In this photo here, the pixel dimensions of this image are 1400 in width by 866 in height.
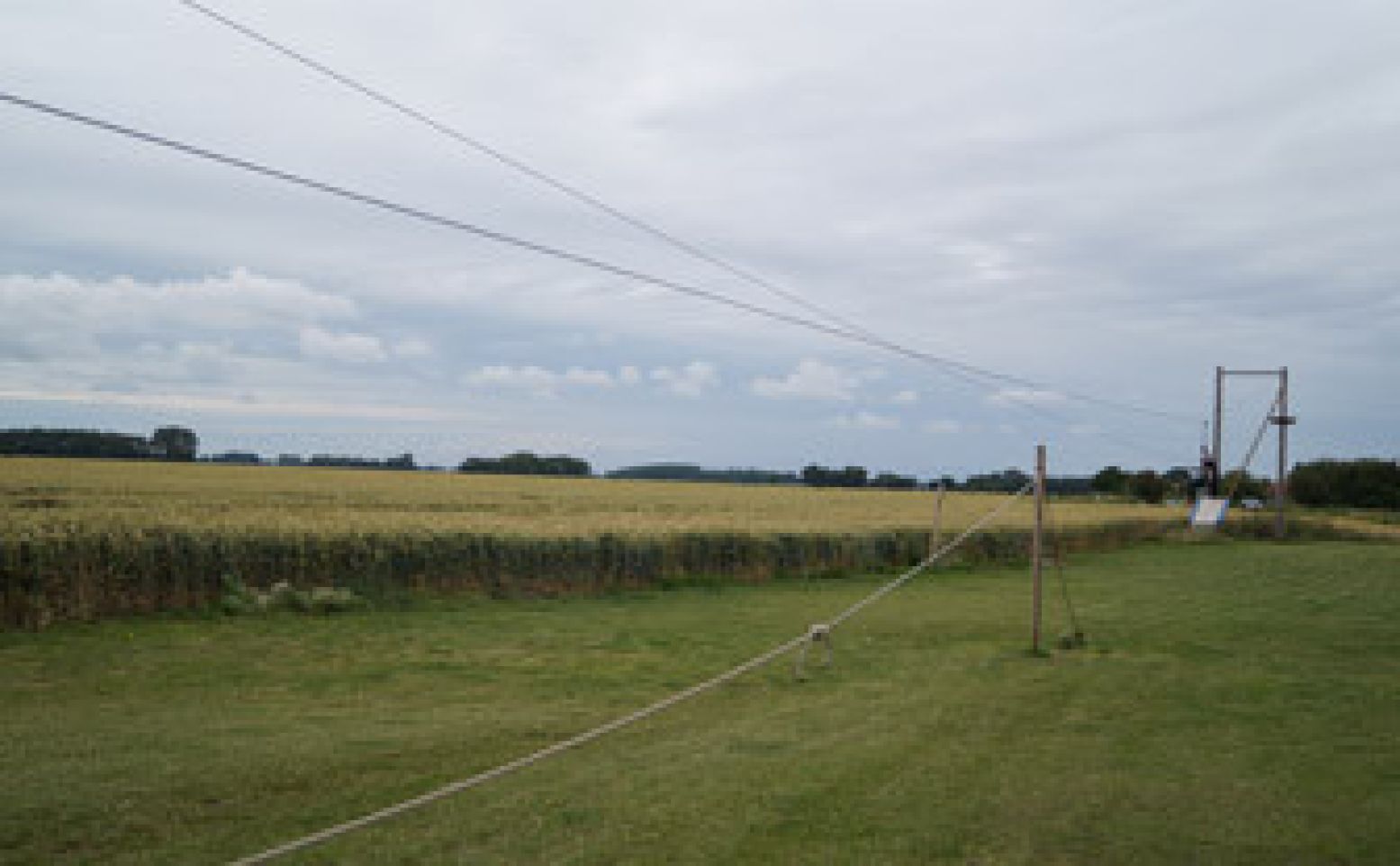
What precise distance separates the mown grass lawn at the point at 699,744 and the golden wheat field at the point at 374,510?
2.48m

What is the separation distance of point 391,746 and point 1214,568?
90.3 ft

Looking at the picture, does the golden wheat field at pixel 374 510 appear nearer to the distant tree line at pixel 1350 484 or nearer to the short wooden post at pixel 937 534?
the short wooden post at pixel 937 534

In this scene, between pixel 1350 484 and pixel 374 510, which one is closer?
pixel 374 510

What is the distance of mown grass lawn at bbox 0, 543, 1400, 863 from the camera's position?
605 cm

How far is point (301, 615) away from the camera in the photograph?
53.5 feet

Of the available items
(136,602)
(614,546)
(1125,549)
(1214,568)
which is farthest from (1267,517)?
(136,602)

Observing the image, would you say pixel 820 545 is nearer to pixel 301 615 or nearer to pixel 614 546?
pixel 614 546

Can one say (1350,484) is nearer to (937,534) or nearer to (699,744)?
(937,534)

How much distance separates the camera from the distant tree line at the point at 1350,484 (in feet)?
313

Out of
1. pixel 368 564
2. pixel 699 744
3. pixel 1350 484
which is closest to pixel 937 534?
pixel 368 564

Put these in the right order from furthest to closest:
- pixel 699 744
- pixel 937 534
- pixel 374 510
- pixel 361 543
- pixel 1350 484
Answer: pixel 1350 484, pixel 937 534, pixel 374 510, pixel 361 543, pixel 699 744

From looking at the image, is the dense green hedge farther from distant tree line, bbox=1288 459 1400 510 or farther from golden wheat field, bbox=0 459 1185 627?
distant tree line, bbox=1288 459 1400 510

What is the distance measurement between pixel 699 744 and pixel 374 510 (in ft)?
63.6

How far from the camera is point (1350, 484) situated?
323 feet
